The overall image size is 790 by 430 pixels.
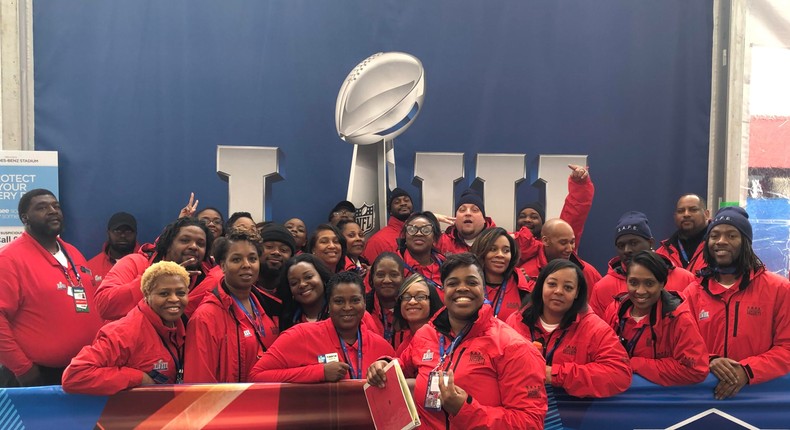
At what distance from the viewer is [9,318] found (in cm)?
437

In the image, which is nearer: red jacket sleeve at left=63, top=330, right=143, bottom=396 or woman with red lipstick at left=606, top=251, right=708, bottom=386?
red jacket sleeve at left=63, top=330, right=143, bottom=396

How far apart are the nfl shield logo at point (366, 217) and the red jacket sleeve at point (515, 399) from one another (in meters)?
3.41

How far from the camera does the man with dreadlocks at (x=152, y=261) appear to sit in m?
3.66

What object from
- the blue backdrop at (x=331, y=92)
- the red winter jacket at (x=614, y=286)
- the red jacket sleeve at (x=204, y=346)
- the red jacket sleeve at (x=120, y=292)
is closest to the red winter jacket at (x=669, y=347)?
the red winter jacket at (x=614, y=286)

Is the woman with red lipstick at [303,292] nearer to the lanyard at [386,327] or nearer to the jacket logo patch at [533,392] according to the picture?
the lanyard at [386,327]

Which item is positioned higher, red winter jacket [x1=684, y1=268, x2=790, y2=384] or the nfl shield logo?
the nfl shield logo

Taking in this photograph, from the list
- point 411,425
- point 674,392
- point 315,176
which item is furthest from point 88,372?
point 315,176

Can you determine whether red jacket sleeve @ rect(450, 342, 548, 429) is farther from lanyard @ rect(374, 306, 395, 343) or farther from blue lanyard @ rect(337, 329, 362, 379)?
lanyard @ rect(374, 306, 395, 343)

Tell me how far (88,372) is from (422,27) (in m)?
4.98

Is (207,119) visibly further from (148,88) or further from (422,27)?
(422,27)

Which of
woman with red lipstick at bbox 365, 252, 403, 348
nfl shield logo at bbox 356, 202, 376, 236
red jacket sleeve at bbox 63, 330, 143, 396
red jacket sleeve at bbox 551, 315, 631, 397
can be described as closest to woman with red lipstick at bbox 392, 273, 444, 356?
woman with red lipstick at bbox 365, 252, 403, 348

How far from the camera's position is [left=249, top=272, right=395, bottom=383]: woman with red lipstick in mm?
3221

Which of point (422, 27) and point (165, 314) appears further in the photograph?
point (422, 27)

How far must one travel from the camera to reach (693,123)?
719cm
